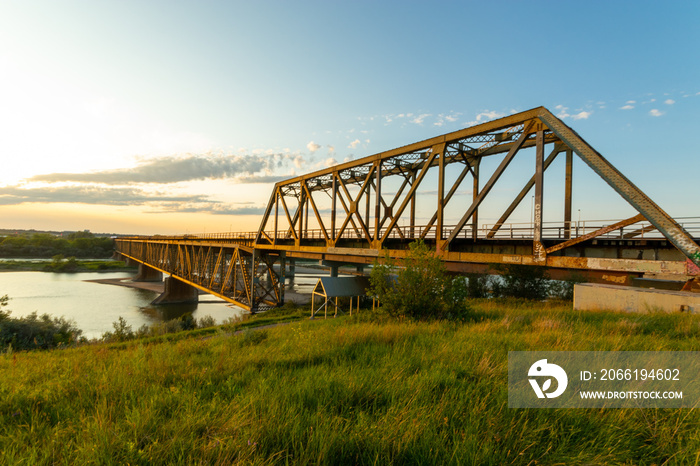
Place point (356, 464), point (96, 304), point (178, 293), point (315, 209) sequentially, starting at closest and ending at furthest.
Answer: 1. point (356, 464)
2. point (315, 209)
3. point (96, 304)
4. point (178, 293)

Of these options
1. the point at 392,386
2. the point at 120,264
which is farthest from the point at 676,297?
the point at 120,264

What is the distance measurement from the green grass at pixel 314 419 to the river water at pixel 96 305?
31823mm

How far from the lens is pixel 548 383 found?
4668mm

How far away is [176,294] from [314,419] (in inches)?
2477

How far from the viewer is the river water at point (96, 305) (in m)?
43.0

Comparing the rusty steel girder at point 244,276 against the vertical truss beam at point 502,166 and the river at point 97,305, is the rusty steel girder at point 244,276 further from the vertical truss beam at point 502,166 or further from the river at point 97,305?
the vertical truss beam at point 502,166

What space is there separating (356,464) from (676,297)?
2086 cm

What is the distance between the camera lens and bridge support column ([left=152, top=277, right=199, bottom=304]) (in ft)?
188

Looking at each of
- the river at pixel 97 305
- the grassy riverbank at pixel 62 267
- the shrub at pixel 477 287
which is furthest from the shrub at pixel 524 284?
the grassy riverbank at pixel 62 267

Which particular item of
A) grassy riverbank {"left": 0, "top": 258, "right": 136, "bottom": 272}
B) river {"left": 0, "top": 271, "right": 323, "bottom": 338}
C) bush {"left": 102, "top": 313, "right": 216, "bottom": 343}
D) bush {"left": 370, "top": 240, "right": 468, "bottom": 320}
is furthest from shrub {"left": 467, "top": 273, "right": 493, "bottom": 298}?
grassy riverbank {"left": 0, "top": 258, "right": 136, "bottom": 272}

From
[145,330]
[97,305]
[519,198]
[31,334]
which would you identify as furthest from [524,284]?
[97,305]

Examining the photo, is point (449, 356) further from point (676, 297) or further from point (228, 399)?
point (676, 297)

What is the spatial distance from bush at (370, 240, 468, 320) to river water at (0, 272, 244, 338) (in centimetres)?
2686

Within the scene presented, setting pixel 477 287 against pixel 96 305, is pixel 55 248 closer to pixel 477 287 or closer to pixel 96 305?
pixel 96 305
